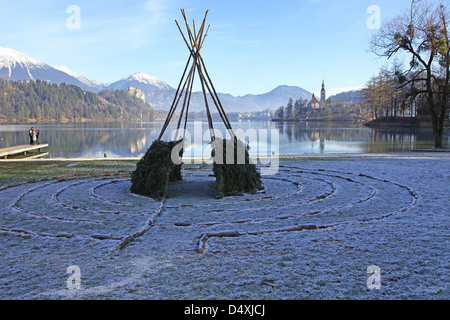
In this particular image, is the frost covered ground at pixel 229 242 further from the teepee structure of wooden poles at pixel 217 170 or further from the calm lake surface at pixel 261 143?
the calm lake surface at pixel 261 143

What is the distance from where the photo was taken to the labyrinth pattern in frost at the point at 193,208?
7.51 m

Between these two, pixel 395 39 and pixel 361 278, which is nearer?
pixel 361 278

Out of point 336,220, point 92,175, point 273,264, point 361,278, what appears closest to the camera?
point 361,278

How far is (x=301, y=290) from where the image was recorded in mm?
4602

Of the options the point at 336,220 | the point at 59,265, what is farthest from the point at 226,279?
the point at 336,220

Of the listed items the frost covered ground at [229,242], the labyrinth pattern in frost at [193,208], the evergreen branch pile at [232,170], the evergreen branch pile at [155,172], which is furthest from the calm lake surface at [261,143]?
the frost covered ground at [229,242]

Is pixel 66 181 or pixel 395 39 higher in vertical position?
pixel 395 39

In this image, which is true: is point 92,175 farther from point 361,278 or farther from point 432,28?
point 432,28

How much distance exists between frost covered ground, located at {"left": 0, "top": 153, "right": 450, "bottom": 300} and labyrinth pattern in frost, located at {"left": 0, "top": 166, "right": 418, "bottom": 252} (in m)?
0.03

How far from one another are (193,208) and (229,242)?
3.14m

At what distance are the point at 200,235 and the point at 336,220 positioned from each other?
3.11m

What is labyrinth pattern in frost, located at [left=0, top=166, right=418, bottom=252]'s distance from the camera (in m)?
7.51

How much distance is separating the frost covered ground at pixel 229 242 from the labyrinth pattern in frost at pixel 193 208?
0.03m

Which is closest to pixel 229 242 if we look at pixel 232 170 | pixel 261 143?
pixel 232 170
